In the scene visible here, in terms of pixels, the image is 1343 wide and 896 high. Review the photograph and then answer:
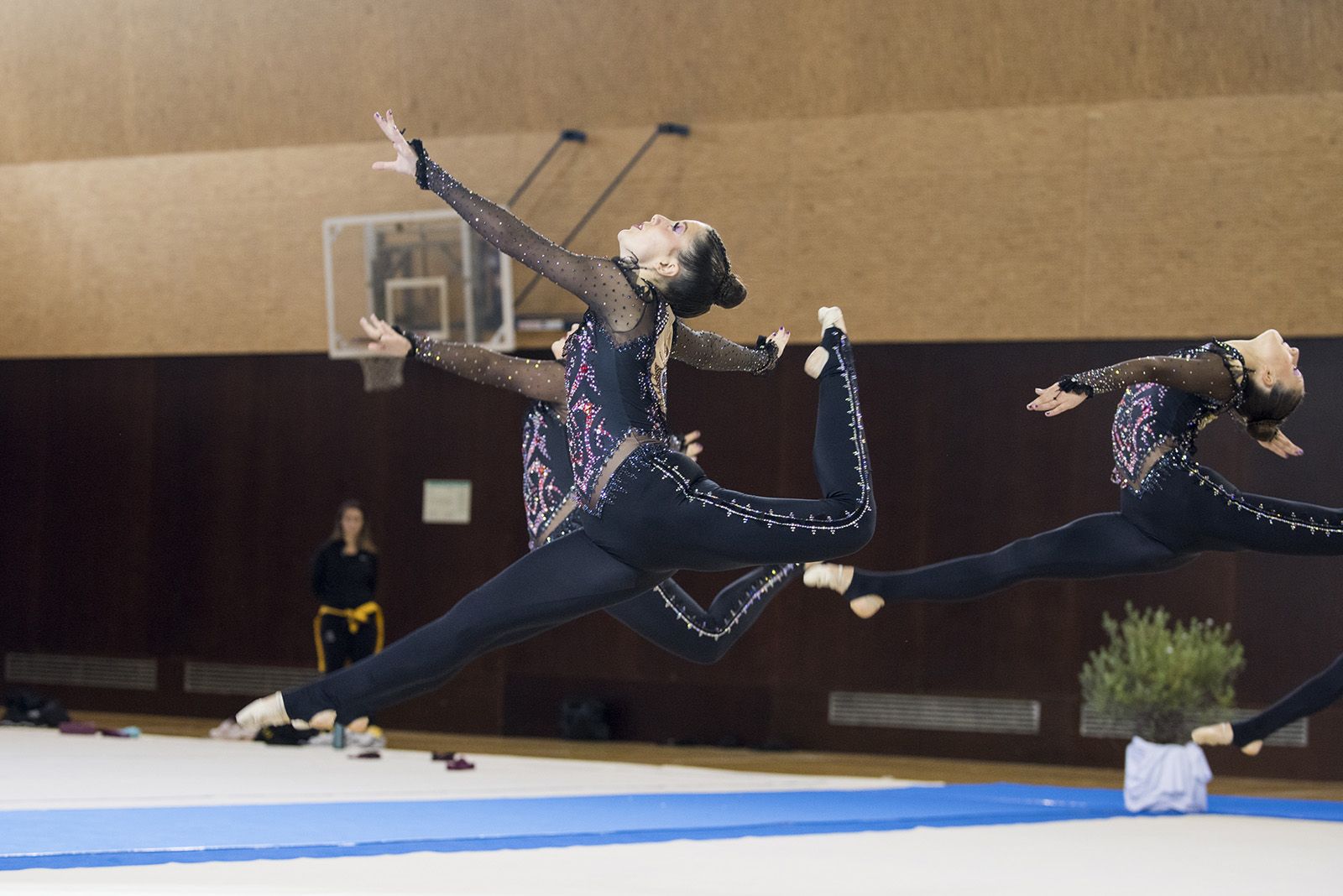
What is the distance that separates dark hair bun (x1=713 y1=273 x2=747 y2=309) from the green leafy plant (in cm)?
380

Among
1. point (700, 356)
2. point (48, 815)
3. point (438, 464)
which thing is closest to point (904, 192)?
point (438, 464)

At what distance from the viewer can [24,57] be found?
441 inches

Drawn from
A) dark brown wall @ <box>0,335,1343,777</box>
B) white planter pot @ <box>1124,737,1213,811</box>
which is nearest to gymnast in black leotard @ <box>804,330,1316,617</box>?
white planter pot @ <box>1124,737,1213,811</box>

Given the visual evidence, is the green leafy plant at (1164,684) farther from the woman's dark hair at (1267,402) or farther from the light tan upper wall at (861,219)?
the woman's dark hair at (1267,402)

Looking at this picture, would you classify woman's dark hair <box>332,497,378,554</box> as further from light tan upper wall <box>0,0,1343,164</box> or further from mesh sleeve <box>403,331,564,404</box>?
mesh sleeve <box>403,331,564,404</box>

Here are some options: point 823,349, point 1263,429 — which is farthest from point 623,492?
point 1263,429

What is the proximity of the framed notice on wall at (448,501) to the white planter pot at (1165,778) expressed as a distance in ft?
16.6

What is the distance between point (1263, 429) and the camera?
5.02 meters

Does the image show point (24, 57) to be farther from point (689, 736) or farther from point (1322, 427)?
point (1322, 427)

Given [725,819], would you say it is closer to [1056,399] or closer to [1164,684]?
[1056,399]

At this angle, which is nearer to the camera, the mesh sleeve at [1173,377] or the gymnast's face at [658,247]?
the gymnast's face at [658,247]

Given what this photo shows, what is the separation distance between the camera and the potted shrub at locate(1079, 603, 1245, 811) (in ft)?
22.0

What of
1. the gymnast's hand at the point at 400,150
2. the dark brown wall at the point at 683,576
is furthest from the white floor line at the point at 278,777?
the gymnast's hand at the point at 400,150

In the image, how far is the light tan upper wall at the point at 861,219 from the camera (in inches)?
352
